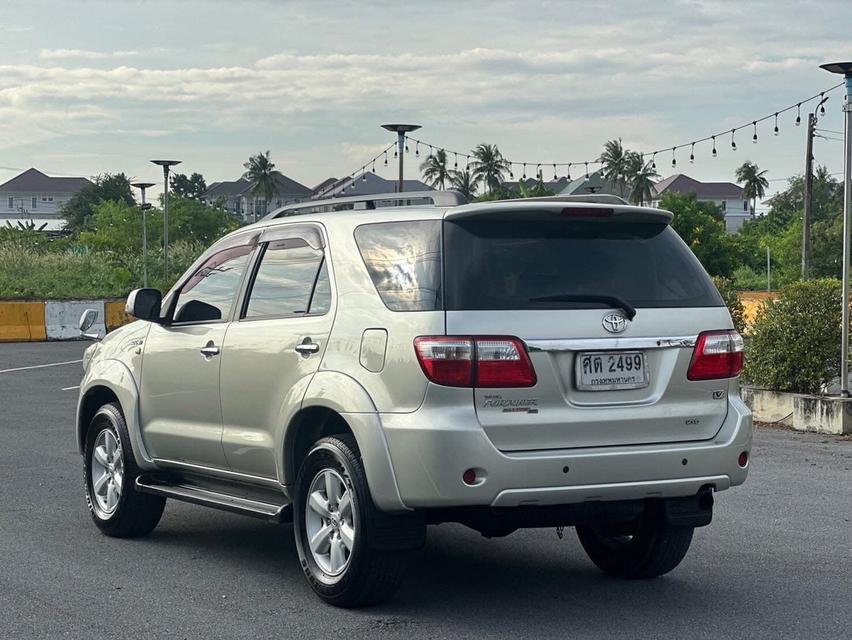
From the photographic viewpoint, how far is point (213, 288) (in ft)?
24.8

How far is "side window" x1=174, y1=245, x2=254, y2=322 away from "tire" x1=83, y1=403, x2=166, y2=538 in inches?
35.1

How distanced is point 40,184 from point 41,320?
550ft

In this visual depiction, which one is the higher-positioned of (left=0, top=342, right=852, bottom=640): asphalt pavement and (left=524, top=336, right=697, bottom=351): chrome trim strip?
(left=524, top=336, right=697, bottom=351): chrome trim strip

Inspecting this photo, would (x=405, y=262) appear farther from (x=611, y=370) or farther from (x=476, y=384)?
(x=611, y=370)

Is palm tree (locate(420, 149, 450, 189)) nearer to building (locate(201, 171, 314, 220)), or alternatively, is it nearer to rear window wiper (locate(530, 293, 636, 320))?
building (locate(201, 171, 314, 220))

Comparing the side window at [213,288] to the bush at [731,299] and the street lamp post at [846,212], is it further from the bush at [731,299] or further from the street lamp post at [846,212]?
the bush at [731,299]

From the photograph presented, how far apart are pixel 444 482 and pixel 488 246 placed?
3.49 feet

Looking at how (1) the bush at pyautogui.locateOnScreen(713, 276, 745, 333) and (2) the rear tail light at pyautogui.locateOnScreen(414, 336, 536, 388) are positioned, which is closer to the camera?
(2) the rear tail light at pyautogui.locateOnScreen(414, 336, 536, 388)

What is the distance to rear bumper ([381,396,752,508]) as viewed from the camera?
18.5ft

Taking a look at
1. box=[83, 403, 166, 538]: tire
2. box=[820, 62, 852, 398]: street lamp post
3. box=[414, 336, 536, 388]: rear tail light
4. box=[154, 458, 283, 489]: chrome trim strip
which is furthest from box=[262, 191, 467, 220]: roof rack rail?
box=[820, 62, 852, 398]: street lamp post

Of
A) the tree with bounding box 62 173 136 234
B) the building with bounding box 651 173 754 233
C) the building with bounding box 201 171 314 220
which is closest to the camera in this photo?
the tree with bounding box 62 173 136 234

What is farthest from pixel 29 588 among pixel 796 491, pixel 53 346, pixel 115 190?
pixel 115 190

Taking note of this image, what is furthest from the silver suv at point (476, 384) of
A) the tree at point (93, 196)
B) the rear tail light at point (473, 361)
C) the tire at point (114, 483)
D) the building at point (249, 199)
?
the building at point (249, 199)

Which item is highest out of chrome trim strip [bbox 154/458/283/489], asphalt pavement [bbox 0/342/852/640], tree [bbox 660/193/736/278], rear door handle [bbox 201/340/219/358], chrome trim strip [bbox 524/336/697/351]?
chrome trim strip [bbox 524/336/697/351]
